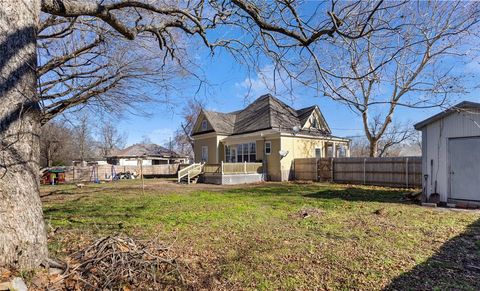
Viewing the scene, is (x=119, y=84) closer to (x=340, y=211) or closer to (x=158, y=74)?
(x=158, y=74)

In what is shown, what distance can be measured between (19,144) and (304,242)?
4418 millimetres

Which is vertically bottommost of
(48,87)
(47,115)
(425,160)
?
(425,160)

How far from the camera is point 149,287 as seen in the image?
3.17m

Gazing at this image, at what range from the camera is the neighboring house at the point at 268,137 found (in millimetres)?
19938

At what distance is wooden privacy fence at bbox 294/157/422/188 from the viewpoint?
48.1 ft

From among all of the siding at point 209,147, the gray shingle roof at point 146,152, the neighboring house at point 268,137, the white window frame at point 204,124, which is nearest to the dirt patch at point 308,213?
the neighboring house at point 268,137

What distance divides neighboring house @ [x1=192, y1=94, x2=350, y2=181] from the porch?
914mm

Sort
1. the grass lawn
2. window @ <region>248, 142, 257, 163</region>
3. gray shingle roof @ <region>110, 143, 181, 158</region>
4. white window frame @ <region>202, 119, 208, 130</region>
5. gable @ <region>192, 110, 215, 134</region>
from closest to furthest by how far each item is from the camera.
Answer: the grass lawn → window @ <region>248, 142, 257, 163</region> → gable @ <region>192, 110, 215, 134</region> → white window frame @ <region>202, 119, 208, 130</region> → gray shingle roof @ <region>110, 143, 181, 158</region>

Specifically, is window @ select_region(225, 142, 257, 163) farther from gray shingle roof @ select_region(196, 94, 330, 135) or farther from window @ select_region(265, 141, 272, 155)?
gray shingle roof @ select_region(196, 94, 330, 135)

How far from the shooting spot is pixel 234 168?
1911 cm

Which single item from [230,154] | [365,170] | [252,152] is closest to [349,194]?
[365,170]

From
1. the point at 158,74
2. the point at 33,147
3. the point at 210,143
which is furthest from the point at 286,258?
the point at 210,143

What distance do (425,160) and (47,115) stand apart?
12236 millimetres

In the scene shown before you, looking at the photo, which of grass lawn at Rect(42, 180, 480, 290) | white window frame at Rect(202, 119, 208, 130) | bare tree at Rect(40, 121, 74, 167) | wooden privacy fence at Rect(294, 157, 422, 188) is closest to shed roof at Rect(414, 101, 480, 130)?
grass lawn at Rect(42, 180, 480, 290)
